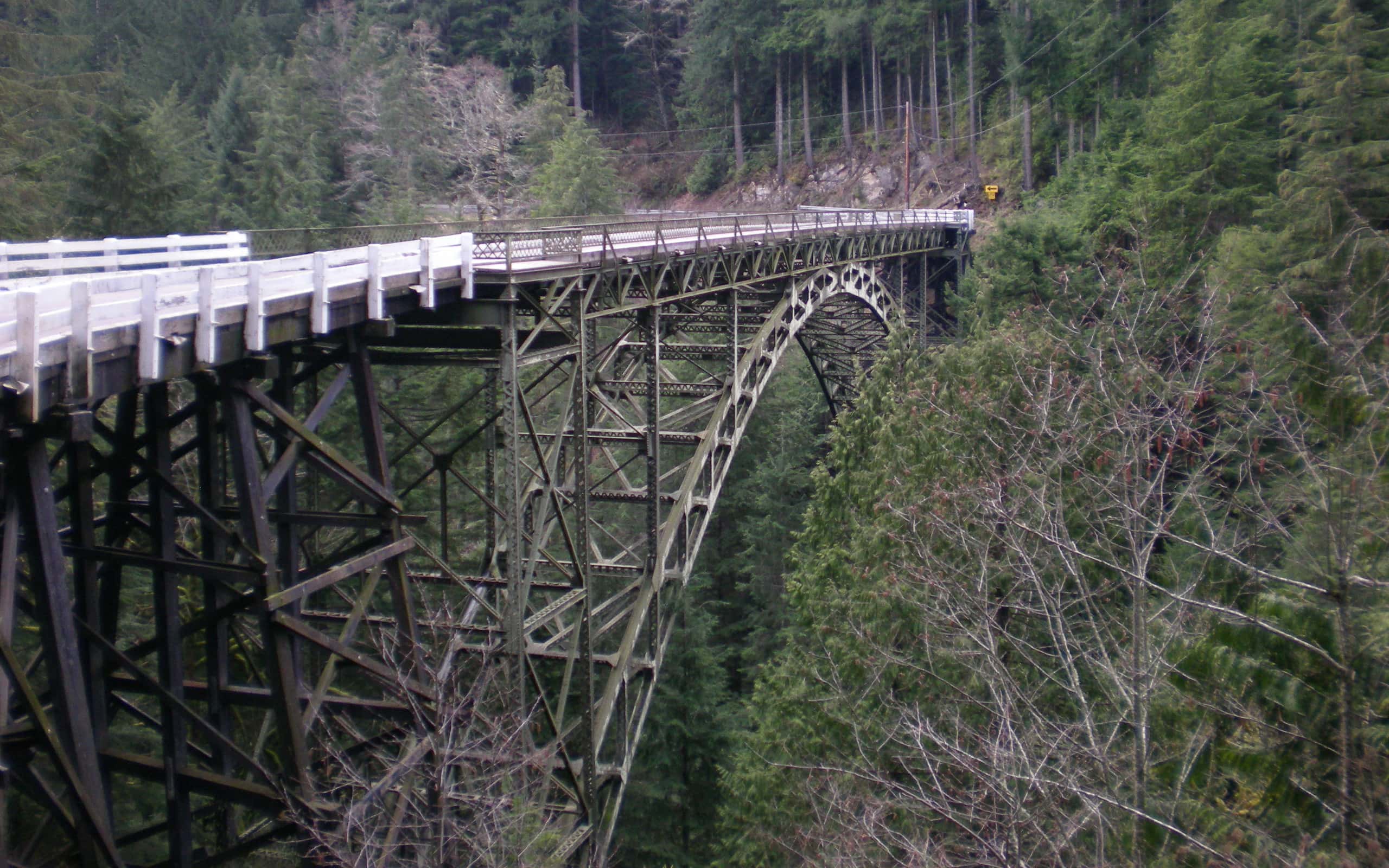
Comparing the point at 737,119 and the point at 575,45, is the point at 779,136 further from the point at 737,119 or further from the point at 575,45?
the point at 575,45

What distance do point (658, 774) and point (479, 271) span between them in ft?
49.8

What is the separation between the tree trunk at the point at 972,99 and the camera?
143 feet

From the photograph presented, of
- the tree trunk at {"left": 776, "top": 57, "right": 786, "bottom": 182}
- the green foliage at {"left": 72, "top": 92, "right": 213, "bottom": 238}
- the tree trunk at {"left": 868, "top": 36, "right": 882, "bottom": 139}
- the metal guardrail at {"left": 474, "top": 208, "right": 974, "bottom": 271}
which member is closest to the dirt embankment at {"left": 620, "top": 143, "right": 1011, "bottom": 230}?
the tree trunk at {"left": 776, "top": 57, "right": 786, "bottom": 182}

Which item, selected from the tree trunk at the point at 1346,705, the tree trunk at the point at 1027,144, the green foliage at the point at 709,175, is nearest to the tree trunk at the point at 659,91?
the green foliage at the point at 709,175

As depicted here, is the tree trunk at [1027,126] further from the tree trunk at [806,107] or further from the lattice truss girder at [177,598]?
the lattice truss girder at [177,598]

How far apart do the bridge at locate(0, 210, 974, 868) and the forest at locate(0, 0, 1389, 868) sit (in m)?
3.18

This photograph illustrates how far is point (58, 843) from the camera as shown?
39.2ft

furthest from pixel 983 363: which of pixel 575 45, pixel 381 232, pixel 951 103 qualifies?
pixel 575 45

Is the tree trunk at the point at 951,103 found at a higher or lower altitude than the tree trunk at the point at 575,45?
lower

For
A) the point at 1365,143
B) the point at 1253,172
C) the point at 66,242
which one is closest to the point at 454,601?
the point at 66,242

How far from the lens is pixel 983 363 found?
15.8 metres

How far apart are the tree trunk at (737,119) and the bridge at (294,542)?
39801 mm

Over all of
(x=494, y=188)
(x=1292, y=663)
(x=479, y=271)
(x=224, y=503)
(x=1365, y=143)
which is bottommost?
(x=1292, y=663)

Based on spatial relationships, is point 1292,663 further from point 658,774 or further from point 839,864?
point 658,774
